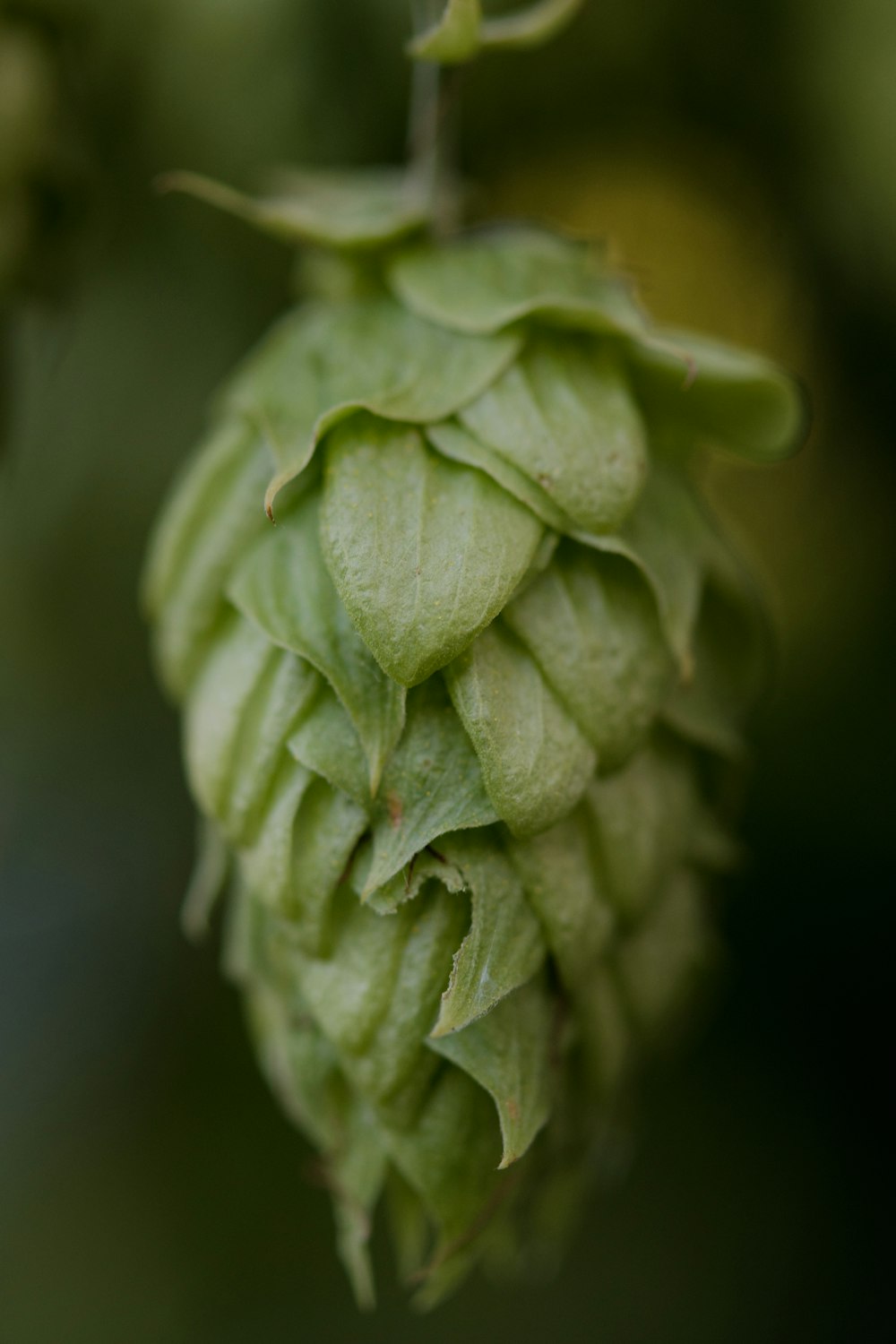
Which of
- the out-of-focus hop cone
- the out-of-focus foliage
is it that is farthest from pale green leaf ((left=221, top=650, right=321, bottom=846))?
the out-of-focus foliage

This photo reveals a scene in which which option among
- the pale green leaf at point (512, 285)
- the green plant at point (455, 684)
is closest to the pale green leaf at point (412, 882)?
the green plant at point (455, 684)

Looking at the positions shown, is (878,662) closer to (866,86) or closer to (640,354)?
(866,86)

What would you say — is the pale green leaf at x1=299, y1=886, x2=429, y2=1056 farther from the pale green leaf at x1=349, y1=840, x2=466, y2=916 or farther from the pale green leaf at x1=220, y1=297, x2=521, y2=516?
the pale green leaf at x1=220, y1=297, x2=521, y2=516

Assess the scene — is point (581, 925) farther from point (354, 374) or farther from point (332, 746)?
point (354, 374)

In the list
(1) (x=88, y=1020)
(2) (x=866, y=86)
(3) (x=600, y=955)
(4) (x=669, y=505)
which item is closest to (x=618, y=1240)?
(1) (x=88, y=1020)

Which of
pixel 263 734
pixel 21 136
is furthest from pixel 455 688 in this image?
pixel 21 136

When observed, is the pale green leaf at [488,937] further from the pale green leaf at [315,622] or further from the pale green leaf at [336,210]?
the pale green leaf at [336,210]

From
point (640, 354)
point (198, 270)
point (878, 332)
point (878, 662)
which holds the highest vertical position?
point (198, 270)
